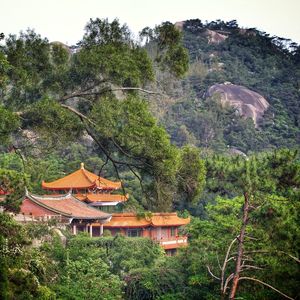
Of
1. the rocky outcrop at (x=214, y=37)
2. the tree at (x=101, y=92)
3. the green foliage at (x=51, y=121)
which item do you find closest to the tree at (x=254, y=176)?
the tree at (x=101, y=92)

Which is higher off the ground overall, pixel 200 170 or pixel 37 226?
pixel 200 170

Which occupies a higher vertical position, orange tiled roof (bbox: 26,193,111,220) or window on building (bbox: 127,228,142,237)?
orange tiled roof (bbox: 26,193,111,220)

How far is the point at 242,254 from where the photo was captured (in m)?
14.7

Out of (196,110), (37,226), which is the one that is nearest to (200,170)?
(37,226)

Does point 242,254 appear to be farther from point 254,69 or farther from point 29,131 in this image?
point 254,69

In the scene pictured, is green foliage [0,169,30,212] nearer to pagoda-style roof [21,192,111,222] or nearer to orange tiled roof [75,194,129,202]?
pagoda-style roof [21,192,111,222]

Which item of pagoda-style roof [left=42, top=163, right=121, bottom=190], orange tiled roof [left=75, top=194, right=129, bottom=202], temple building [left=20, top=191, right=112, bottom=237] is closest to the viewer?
temple building [left=20, top=191, right=112, bottom=237]

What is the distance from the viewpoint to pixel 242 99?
225 feet

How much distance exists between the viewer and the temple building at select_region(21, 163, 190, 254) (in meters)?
30.7

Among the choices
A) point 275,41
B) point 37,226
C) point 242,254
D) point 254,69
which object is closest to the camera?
point 242,254

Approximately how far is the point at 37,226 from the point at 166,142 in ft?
35.5

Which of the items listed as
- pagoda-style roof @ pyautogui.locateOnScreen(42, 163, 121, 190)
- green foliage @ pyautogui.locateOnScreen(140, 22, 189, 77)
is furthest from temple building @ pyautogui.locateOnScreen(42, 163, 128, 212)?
→ green foliage @ pyautogui.locateOnScreen(140, 22, 189, 77)

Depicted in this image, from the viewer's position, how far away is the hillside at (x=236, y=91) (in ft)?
206

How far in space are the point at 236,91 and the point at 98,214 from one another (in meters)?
39.7
